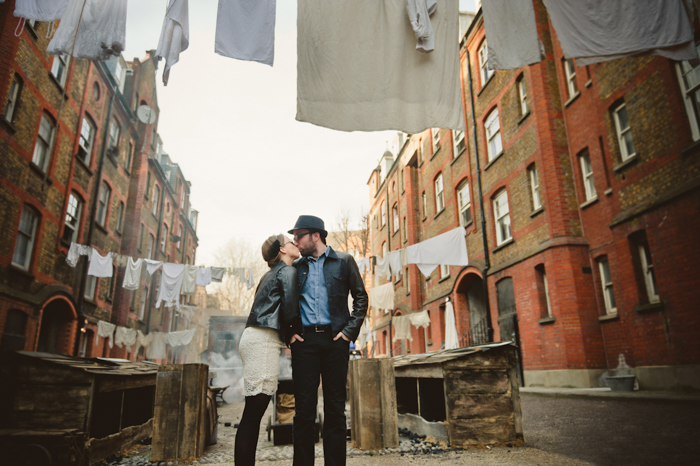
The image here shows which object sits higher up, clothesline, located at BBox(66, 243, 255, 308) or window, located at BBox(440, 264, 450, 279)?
window, located at BBox(440, 264, 450, 279)

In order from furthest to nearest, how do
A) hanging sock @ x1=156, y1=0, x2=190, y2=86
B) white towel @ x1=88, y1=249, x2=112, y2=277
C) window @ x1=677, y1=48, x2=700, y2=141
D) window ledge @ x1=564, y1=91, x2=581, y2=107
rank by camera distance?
1. white towel @ x1=88, y1=249, x2=112, y2=277
2. window ledge @ x1=564, y1=91, x2=581, y2=107
3. window @ x1=677, y1=48, x2=700, y2=141
4. hanging sock @ x1=156, y1=0, x2=190, y2=86

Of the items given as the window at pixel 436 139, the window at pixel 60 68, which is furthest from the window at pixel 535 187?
the window at pixel 60 68

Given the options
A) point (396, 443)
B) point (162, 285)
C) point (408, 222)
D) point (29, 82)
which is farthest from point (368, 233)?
point (396, 443)

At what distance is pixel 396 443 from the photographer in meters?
5.50

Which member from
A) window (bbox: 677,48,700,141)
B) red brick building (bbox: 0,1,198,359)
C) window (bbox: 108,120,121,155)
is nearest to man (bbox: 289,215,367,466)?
window (bbox: 677,48,700,141)

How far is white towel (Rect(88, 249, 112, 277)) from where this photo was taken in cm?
1545

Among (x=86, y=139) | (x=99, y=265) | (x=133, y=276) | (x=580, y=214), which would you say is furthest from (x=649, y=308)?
(x=86, y=139)

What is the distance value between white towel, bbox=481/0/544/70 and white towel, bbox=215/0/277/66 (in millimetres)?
2526

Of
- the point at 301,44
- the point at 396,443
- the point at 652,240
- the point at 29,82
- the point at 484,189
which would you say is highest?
the point at 29,82

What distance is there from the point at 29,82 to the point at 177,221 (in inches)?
1017

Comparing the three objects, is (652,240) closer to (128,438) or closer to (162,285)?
(128,438)

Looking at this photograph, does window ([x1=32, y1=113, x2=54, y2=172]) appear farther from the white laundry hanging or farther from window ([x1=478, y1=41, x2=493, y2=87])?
window ([x1=478, y1=41, x2=493, y2=87])

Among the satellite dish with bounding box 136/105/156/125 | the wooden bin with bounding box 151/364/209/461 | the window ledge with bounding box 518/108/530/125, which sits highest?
the satellite dish with bounding box 136/105/156/125

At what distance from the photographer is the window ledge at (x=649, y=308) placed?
978 centimetres
